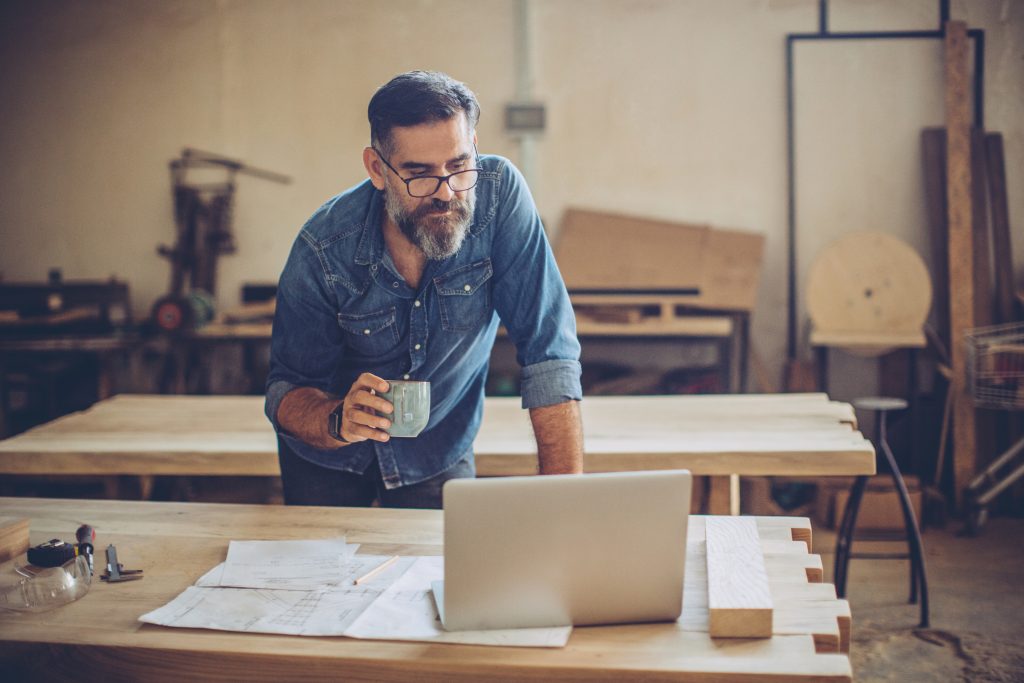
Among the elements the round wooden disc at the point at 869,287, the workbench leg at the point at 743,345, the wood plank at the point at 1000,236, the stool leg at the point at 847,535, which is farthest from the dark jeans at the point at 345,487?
the wood plank at the point at 1000,236

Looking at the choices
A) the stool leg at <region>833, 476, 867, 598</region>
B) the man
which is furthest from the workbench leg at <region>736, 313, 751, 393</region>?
the man

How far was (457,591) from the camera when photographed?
4.35ft

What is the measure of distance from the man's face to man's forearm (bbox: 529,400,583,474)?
380mm

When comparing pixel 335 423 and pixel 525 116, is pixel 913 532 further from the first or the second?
pixel 525 116

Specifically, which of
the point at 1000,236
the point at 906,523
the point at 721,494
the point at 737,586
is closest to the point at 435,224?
the point at 737,586

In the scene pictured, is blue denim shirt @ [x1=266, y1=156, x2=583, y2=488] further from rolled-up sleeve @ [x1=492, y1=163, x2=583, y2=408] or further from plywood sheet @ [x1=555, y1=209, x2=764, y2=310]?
plywood sheet @ [x1=555, y1=209, x2=764, y2=310]

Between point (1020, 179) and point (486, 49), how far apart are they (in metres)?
2.92

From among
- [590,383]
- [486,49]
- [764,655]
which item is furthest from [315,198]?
Result: [764,655]

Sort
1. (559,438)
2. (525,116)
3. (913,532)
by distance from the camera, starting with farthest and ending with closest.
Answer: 1. (525,116)
2. (913,532)
3. (559,438)

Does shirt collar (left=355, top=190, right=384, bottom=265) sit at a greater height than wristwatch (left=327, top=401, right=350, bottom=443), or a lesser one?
greater

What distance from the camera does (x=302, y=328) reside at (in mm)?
1980

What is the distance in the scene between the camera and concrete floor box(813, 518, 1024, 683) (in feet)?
9.62

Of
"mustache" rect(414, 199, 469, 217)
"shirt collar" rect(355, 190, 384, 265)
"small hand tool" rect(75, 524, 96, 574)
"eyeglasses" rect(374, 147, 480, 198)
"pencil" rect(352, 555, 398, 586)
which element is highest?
"eyeglasses" rect(374, 147, 480, 198)

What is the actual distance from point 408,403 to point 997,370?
3590 millimetres
